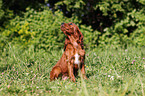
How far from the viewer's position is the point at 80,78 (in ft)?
12.3

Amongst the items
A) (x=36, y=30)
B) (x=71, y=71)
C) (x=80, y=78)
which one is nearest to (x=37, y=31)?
(x=36, y=30)

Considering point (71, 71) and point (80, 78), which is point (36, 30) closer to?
point (80, 78)

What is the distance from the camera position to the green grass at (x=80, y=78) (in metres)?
3.18

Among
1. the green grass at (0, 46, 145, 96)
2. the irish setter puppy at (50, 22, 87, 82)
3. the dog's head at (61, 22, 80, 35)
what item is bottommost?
the green grass at (0, 46, 145, 96)

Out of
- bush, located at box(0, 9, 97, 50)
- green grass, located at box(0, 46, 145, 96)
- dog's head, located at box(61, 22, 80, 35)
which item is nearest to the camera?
green grass, located at box(0, 46, 145, 96)

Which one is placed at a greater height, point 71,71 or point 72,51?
point 72,51

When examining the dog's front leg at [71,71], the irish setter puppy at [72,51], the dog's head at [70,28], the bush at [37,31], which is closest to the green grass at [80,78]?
the dog's front leg at [71,71]

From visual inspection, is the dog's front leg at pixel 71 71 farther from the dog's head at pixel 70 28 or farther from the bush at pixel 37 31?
the bush at pixel 37 31

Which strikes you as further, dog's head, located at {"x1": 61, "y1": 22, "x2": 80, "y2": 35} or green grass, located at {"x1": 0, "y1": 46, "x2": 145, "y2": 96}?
dog's head, located at {"x1": 61, "y1": 22, "x2": 80, "y2": 35}

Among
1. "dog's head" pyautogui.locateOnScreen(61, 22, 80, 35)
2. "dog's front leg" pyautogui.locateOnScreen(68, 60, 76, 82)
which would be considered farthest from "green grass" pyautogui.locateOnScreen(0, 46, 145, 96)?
"dog's head" pyautogui.locateOnScreen(61, 22, 80, 35)

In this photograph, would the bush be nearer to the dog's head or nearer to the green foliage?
the green foliage

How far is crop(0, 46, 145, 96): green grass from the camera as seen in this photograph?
10.4ft

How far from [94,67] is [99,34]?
10.7 ft

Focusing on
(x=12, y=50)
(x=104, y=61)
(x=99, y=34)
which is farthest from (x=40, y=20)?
(x=104, y=61)
